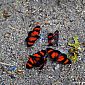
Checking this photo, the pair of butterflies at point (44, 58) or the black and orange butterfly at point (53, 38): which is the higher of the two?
the black and orange butterfly at point (53, 38)

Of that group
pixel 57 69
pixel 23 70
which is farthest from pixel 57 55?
pixel 23 70

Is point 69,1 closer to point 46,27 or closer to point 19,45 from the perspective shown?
point 46,27

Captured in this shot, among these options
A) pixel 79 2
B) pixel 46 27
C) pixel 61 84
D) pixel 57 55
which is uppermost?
pixel 79 2

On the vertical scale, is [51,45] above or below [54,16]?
below

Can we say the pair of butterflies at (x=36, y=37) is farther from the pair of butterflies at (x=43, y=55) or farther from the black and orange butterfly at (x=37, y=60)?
the black and orange butterfly at (x=37, y=60)

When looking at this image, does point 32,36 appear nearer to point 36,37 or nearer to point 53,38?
point 36,37

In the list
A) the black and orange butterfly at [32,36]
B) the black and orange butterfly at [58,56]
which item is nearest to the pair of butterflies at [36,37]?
the black and orange butterfly at [32,36]

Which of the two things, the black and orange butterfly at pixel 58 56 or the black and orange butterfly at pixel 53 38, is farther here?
the black and orange butterfly at pixel 53 38
